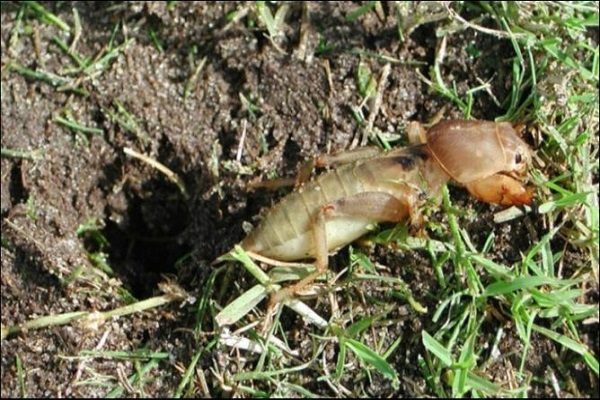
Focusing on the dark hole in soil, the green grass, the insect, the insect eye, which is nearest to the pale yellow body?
the insect

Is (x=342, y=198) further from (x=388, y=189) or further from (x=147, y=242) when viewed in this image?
(x=147, y=242)

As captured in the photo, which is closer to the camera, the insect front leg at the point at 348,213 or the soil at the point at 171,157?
the insect front leg at the point at 348,213

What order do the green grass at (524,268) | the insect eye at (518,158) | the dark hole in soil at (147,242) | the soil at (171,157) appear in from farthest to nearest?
the dark hole in soil at (147,242) → the soil at (171,157) → the insect eye at (518,158) → the green grass at (524,268)

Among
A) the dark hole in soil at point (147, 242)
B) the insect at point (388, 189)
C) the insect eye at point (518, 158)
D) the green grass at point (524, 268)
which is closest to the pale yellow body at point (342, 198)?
the insect at point (388, 189)

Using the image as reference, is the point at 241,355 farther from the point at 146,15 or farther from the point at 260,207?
the point at 146,15

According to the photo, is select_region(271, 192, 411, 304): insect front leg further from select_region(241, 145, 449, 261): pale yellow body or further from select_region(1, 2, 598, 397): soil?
select_region(1, 2, 598, 397): soil

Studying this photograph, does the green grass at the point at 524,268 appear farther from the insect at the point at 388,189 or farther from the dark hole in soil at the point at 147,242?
the dark hole in soil at the point at 147,242

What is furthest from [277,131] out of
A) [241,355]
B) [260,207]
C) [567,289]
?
[567,289]
